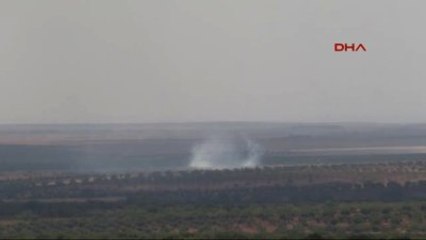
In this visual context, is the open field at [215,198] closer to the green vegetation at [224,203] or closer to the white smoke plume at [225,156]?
the green vegetation at [224,203]

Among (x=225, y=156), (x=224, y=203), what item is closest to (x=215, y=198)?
(x=224, y=203)

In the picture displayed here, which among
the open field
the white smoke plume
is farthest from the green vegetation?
the white smoke plume

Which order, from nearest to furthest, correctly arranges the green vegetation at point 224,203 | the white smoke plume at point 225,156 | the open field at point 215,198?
the green vegetation at point 224,203, the open field at point 215,198, the white smoke plume at point 225,156

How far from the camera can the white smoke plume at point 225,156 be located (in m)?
156

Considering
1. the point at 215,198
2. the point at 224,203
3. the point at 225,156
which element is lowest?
the point at 225,156

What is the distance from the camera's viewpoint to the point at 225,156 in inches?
6796

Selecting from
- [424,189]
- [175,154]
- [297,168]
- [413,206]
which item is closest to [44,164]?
[175,154]

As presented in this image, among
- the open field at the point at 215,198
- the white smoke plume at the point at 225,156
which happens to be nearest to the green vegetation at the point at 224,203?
the open field at the point at 215,198

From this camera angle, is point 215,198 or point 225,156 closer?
point 215,198

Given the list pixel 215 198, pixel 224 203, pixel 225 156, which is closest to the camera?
pixel 224 203

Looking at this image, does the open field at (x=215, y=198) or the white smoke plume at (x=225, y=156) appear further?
the white smoke plume at (x=225, y=156)

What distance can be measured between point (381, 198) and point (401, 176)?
897 inches

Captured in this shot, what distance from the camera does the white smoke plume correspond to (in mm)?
155762

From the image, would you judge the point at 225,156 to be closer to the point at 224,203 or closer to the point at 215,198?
the point at 215,198
